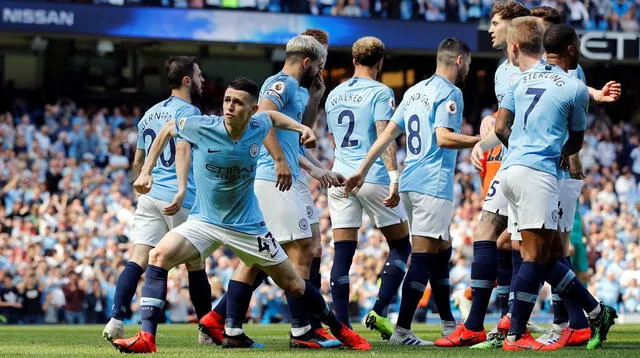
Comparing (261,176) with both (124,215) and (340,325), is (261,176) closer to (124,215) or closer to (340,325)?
(340,325)

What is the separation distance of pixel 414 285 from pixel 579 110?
2014mm

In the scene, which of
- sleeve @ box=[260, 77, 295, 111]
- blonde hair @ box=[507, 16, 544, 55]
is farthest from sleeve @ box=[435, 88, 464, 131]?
sleeve @ box=[260, 77, 295, 111]

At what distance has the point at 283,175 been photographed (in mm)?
8609

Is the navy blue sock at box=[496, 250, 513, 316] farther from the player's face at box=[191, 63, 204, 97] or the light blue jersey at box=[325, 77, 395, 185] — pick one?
the player's face at box=[191, 63, 204, 97]

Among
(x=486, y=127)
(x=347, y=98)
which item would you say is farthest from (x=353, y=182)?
(x=347, y=98)

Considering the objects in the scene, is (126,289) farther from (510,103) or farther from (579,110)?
(579,110)

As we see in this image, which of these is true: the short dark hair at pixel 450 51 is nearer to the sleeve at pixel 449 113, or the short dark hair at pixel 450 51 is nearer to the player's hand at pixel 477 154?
the sleeve at pixel 449 113

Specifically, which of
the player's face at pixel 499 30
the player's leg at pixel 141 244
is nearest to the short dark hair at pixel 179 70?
the player's leg at pixel 141 244

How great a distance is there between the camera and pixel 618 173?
27719 mm

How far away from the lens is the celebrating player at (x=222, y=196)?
8305 millimetres

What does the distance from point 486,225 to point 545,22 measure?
1.87 metres

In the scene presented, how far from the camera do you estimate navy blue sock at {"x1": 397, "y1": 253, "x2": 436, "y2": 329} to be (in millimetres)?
9617

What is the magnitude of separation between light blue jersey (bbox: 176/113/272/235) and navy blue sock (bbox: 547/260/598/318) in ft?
6.93

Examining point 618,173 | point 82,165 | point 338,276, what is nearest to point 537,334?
point 338,276
